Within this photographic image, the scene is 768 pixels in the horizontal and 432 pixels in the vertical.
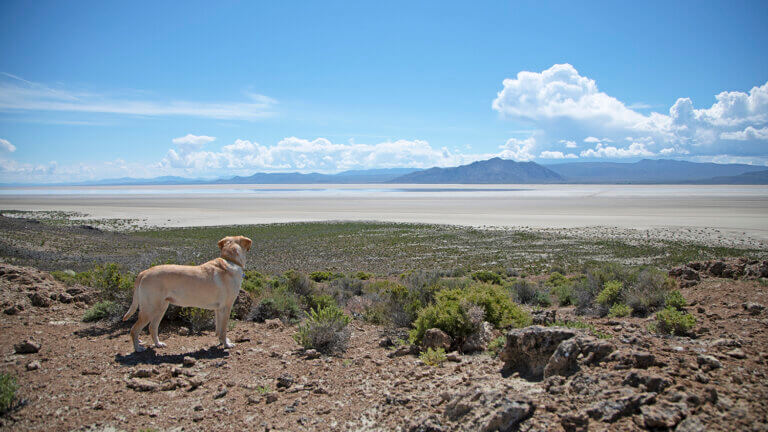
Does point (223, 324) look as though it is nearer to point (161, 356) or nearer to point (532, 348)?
point (161, 356)

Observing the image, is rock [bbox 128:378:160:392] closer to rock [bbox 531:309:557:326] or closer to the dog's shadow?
the dog's shadow

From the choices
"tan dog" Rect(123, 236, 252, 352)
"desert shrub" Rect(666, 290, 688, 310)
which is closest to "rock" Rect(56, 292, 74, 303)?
"tan dog" Rect(123, 236, 252, 352)

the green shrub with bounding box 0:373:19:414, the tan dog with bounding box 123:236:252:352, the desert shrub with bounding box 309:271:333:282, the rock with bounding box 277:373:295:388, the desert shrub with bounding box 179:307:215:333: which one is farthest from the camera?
the desert shrub with bounding box 309:271:333:282

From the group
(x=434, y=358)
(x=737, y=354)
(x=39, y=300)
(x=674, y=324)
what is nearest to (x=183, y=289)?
(x=434, y=358)

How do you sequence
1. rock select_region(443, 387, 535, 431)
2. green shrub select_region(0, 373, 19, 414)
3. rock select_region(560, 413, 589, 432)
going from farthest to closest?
green shrub select_region(0, 373, 19, 414), rock select_region(443, 387, 535, 431), rock select_region(560, 413, 589, 432)

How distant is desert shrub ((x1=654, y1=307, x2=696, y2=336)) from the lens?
5.36 meters

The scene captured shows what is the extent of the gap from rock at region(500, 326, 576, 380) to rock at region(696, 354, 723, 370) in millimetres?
1032

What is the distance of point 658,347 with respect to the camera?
13.3 feet

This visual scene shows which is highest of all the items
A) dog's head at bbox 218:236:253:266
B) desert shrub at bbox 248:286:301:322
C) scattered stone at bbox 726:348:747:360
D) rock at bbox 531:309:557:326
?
dog's head at bbox 218:236:253:266

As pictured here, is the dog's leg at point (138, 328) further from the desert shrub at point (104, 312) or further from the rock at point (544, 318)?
the rock at point (544, 318)

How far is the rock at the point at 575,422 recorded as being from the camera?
304 cm

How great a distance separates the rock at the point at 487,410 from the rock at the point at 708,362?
1503mm

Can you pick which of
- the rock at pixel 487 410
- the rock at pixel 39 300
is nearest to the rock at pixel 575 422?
the rock at pixel 487 410

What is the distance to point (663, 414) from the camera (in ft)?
9.60
